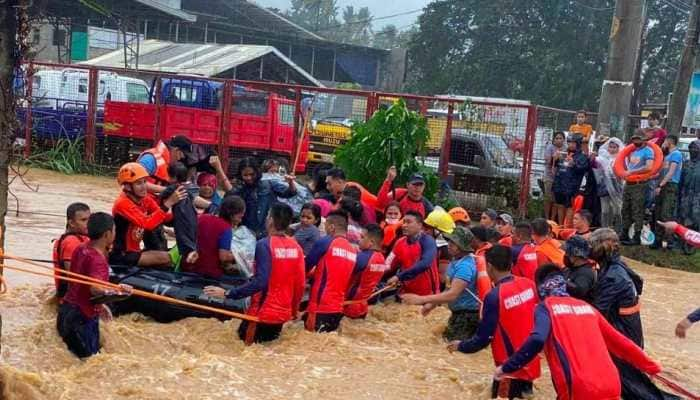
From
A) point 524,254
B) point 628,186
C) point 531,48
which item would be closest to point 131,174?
point 524,254

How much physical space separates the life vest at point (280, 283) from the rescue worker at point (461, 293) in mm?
1086

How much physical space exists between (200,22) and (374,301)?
36740 mm

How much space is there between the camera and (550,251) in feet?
28.8

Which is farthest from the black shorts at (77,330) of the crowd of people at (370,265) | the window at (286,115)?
the window at (286,115)

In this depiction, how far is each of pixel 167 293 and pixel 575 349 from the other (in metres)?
4.15

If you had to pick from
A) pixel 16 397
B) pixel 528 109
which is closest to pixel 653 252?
pixel 528 109

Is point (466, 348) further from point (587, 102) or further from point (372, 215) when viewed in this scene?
point (587, 102)

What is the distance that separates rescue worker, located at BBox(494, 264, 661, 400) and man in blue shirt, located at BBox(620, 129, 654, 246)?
9.45 meters

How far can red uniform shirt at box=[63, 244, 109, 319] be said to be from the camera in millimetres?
6742

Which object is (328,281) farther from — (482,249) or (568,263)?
(568,263)

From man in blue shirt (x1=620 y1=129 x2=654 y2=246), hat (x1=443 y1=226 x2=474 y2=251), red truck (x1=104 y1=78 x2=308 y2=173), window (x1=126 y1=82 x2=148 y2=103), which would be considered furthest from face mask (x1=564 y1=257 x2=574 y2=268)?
window (x1=126 y1=82 x2=148 y2=103)

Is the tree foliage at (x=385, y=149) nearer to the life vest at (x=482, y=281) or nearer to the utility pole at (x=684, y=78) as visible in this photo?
the life vest at (x=482, y=281)

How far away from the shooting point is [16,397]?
5.51 meters

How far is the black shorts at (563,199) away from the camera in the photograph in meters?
15.5
